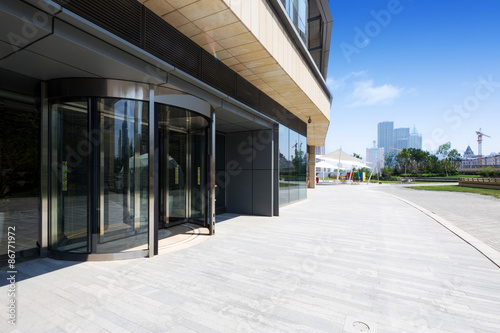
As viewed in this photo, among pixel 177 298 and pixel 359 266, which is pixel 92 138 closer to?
pixel 177 298

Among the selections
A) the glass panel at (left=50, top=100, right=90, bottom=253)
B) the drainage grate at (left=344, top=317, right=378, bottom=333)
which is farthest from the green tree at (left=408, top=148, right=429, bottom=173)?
the glass panel at (left=50, top=100, right=90, bottom=253)

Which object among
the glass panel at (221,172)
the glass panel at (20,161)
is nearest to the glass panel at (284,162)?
the glass panel at (221,172)

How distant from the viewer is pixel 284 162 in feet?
38.9

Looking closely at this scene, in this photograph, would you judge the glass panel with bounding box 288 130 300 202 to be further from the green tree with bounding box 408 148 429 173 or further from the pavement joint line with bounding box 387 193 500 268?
the green tree with bounding box 408 148 429 173

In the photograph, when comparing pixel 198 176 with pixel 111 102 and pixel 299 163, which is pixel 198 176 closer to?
pixel 111 102

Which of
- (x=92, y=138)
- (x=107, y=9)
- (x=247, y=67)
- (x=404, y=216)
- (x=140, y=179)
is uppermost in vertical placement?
(x=247, y=67)

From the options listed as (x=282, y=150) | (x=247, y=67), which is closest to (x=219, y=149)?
(x=282, y=150)

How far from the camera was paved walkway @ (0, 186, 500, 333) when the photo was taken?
3000mm

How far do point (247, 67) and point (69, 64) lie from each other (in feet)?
14.9

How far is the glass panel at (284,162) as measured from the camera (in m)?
11.2

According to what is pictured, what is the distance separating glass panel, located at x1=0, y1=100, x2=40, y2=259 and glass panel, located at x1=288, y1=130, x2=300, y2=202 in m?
9.82

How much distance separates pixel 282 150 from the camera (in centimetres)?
1146

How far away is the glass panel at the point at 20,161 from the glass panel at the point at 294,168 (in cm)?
982

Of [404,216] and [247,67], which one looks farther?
[404,216]
